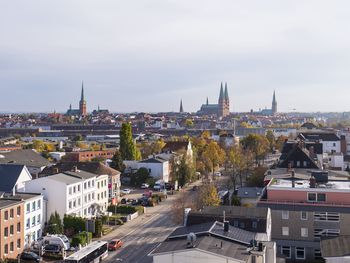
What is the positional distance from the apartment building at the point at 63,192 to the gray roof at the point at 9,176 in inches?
63.4

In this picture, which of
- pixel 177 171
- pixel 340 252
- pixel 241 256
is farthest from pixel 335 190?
pixel 177 171

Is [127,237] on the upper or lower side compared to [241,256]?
lower

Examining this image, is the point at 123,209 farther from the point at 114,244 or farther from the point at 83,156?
the point at 83,156

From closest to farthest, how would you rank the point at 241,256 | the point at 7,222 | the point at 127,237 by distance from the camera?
1. the point at 241,256
2. the point at 7,222
3. the point at 127,237

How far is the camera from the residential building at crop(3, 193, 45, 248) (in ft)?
123

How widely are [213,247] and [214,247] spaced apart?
6 cm

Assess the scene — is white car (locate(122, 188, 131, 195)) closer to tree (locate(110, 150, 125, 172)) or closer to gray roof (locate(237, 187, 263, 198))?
tree (locate(110, 150, 125, 172))

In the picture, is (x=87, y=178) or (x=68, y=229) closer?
(x=68, y=229)

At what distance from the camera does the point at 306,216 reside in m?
35.3

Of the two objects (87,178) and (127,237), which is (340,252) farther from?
(87,178)

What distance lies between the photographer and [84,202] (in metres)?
46.3

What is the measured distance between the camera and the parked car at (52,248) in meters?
35.9

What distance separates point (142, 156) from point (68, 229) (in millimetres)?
45809

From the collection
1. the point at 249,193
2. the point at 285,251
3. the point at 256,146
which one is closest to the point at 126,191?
the point at 249,193
